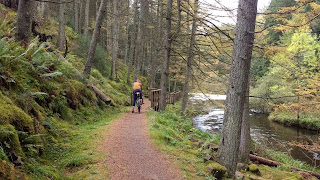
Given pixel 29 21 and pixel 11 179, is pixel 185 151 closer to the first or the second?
pixel 11 179

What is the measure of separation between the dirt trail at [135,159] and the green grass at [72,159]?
0.23 meters

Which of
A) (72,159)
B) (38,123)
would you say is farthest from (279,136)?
(38,123)

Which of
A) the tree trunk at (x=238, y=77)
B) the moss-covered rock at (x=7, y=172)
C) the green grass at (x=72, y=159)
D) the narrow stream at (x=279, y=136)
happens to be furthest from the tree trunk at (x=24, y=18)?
the narrow stream at (x=279, y=136)

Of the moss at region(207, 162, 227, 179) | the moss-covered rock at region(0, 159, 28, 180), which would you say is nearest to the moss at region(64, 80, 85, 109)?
the moss-covered rock at region(0, 159, 28, 180)

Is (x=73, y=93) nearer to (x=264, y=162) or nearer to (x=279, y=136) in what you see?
(x=264, y=162)

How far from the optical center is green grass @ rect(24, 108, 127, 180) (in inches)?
135

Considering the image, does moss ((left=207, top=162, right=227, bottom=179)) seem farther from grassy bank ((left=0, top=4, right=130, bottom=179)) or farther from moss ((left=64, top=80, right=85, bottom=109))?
moss ((left=64, top=80, right=85, bottom=109))

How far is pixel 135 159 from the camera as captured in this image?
4637 mm

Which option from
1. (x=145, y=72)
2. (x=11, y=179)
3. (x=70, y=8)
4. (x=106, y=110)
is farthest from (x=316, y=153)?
(x=70, y=8)

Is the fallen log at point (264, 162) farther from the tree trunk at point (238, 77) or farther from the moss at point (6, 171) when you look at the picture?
the moss at point (6, 171)

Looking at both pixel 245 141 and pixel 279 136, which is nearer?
pixel 245 141

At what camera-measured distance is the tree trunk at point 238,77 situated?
4.59 m

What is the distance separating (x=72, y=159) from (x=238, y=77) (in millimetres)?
3698

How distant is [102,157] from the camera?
4492 mm
